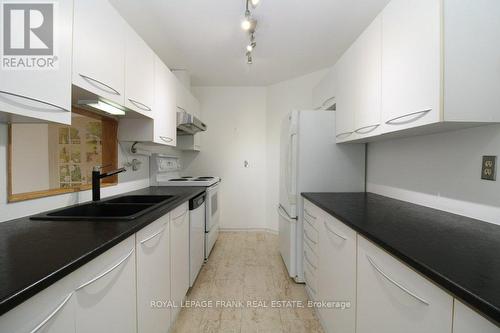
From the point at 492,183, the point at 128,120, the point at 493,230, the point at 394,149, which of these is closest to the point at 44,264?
the point at 128,120

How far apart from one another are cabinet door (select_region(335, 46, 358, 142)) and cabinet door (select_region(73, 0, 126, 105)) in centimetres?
166

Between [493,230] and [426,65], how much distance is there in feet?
2.59

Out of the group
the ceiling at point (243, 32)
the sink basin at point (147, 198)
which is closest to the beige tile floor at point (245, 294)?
the sink basin at point (147, 198)

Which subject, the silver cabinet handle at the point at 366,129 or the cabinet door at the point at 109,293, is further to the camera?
the silver cabinet handle at the point at 366,129

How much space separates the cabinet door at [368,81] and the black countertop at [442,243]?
559 mm

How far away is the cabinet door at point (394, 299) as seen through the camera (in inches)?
24.2

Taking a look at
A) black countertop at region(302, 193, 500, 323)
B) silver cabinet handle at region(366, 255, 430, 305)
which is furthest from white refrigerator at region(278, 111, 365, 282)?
silver cabinet handle at region(366, 255, 430, 305)

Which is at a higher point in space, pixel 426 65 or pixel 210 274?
pixel 426 65

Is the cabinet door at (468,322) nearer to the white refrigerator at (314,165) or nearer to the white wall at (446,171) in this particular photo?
the white wall at (446,171)

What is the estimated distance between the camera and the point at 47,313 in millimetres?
570

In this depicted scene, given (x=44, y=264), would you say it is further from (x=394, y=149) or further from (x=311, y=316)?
(x=394, y=149)


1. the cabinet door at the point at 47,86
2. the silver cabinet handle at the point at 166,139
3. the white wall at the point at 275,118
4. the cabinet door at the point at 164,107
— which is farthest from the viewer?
the white wall at the point at 275,118

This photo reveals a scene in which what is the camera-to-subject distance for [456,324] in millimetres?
556

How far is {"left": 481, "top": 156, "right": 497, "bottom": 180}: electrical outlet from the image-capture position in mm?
1024
